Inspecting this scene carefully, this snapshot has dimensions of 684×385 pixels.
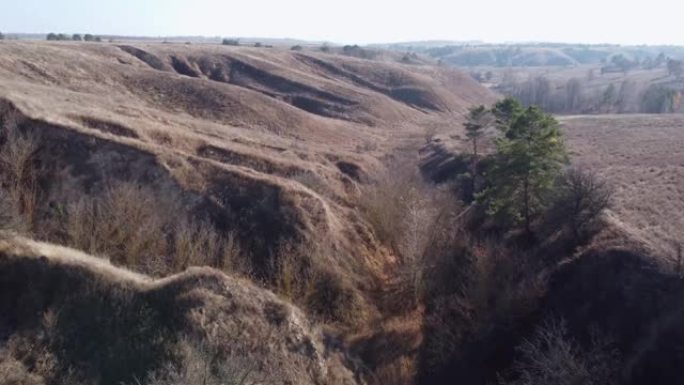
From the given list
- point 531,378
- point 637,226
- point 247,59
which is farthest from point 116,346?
point 247,59

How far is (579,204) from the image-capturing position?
3003 cm

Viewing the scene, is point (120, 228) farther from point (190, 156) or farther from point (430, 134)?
point (430, 134)

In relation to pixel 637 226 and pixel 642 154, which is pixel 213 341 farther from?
pixel 642 154

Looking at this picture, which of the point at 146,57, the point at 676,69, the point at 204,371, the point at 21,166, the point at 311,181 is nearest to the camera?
the point at 204,371

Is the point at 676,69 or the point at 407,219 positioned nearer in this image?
the point at 407,219

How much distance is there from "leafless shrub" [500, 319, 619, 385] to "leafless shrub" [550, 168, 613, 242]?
6.62m

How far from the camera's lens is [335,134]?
70.7 m

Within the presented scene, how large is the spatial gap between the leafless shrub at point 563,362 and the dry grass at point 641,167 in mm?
6695

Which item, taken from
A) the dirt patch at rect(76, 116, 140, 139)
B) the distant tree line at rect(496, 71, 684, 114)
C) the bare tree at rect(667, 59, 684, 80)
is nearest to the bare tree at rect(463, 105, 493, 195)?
the dirt patch at rect(76, 116, 140, 139)

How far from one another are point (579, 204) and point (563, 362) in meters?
11.4

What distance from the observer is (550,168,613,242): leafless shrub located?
29.8 metres

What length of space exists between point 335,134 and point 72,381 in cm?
→ 5421

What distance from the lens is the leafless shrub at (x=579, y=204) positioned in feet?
97.7

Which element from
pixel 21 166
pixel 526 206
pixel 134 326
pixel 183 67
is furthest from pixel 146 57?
pixel 134 326
